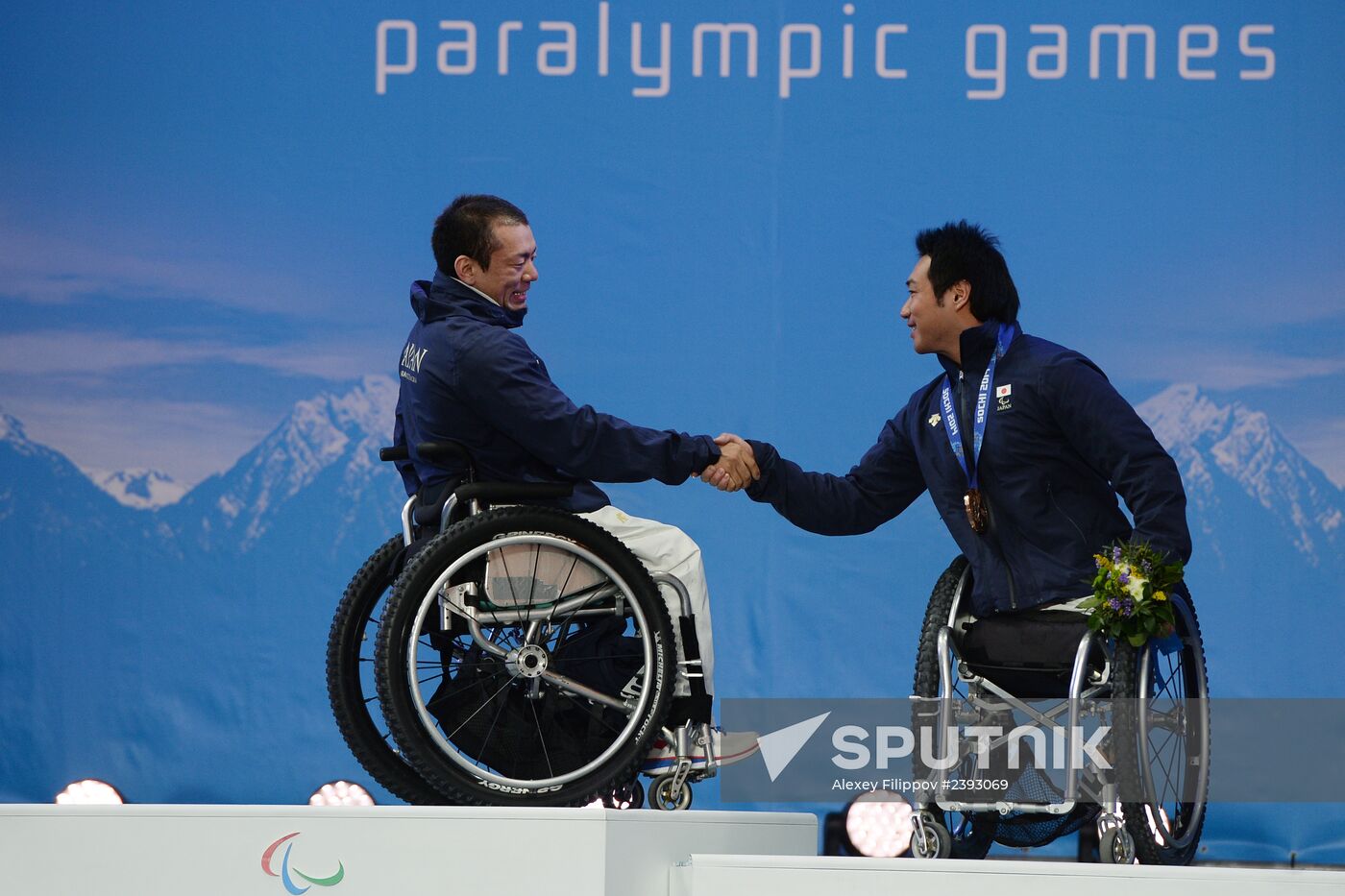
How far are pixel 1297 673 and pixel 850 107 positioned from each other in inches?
75.5

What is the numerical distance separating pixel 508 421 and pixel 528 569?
285 mm

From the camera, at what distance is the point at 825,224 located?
14.6 feet

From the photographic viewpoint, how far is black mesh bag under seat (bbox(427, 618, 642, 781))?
8.87ft

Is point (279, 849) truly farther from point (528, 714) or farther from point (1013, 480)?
point (1013, 480)

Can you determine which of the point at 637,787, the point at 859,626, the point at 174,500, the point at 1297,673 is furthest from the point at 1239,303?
the point at 174,500

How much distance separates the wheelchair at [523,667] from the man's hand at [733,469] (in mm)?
458

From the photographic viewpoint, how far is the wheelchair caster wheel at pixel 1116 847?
252 cm

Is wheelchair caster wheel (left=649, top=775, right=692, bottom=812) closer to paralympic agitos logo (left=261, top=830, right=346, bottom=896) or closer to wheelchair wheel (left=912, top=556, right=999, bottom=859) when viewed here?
wheelchair wheel (left=912, top=556, right=999, bottom=859)

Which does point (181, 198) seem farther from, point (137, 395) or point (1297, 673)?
point (1297, 673)

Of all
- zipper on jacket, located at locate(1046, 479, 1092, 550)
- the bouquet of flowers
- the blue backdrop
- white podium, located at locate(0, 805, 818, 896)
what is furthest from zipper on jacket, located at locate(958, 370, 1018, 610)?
the blue backdrop

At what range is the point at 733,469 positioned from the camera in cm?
327

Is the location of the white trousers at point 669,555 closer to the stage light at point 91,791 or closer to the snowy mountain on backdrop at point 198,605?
the snowy mountain on backdrop at point 198,605

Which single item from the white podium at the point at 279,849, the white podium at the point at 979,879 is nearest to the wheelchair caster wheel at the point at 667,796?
the white podium at the point at 279,849
